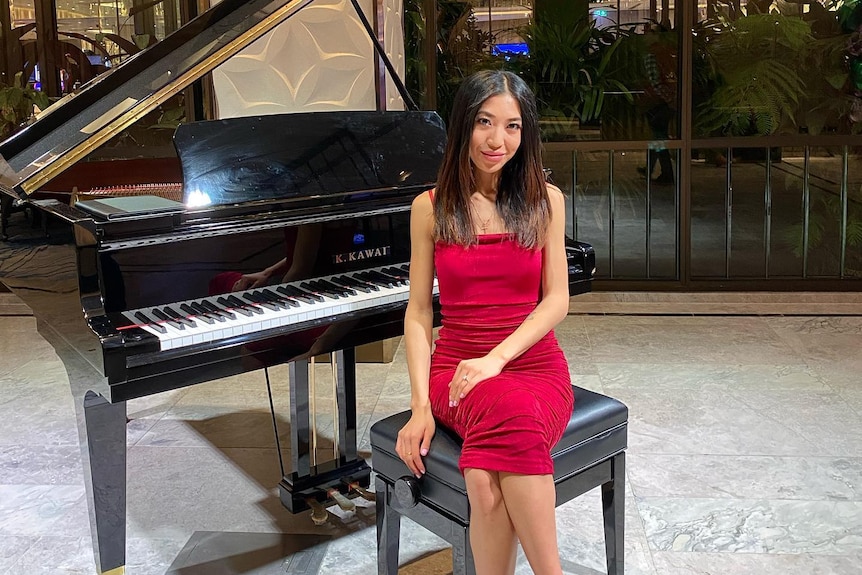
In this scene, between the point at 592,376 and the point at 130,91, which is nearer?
the point at 130,91

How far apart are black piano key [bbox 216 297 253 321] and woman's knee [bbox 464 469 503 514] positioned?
0.70 metres

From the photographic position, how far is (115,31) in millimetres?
5754

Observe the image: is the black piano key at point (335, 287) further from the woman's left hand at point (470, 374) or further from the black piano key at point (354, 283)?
the woman's left hand at point (470, 374)

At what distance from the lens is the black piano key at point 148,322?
217 centimetres

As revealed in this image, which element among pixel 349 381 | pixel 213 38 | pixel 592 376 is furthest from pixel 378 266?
pixel 592 376

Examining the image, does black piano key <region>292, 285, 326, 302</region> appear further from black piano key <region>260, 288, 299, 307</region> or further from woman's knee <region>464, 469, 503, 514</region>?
woman's knee <region>464, 469, 503, 514</region>

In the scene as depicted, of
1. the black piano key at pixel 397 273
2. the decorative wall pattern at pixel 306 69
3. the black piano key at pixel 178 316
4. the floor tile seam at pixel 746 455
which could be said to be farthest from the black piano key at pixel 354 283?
the decorative wall pattern at pixel 306 69

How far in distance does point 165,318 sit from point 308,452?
0.75 metres

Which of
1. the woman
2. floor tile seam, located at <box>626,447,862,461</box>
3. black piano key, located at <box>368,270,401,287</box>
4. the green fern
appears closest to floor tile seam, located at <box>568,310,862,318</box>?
the green fern

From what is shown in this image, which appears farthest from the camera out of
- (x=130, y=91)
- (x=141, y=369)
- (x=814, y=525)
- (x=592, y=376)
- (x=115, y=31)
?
(x=115, y=31)

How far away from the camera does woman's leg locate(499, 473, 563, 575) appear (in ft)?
6.30

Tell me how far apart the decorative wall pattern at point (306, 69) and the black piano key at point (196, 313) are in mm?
2250

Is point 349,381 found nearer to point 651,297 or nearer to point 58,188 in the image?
point 58,188

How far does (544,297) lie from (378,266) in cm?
58
